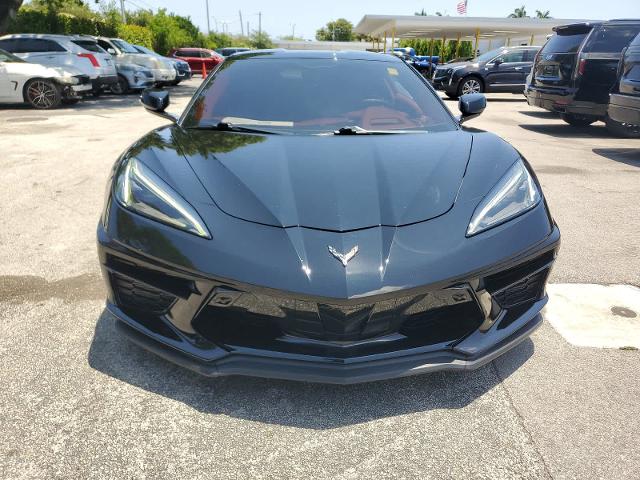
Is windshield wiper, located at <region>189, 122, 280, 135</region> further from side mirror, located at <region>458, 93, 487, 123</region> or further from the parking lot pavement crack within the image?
the parking lot pavement crack

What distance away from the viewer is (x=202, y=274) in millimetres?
1709

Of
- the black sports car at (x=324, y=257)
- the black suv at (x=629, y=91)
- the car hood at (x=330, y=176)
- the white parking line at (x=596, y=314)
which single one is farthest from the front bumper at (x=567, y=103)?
the black sports car at (x=324, y=257)

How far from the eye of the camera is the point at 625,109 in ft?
21.8

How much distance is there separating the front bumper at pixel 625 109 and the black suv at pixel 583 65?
1899 millimetres


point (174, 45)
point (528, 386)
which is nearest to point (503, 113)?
point (528, 386)

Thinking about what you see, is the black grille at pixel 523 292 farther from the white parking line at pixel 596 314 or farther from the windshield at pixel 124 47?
the windshield at pixel 124 47

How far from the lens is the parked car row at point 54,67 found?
1100 centimetres

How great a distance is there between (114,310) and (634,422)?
81.8 inches

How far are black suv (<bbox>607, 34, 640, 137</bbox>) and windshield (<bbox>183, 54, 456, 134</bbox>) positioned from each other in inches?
185

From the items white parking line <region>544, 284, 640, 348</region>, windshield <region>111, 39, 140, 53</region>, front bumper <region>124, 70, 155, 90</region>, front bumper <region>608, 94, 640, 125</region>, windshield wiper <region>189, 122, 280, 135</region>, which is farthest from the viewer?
windshield <region>111, 39, 140, 53</region>

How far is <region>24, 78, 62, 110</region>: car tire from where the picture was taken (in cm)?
1117

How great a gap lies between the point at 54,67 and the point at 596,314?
12727 mm

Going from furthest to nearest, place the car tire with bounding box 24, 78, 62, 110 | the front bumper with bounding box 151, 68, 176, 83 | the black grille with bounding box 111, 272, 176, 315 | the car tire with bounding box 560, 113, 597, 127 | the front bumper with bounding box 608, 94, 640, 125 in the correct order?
the front bumper with bounding box 151, 68, 176, 83, the car tire with bounding box 24, 78, 62, 110, the car tire with bounding box 560, 113, 597, 127, the front bumper with bounding box 608, 94, 640, 125, the black grille with bounding box 111, 272, 176, 315

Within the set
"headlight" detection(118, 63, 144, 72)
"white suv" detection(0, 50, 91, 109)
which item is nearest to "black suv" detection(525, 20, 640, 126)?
"white suv" detection(0, 50, 91, 109)
